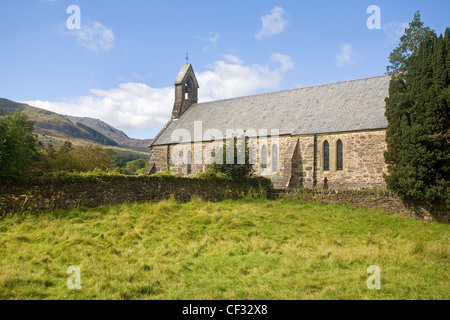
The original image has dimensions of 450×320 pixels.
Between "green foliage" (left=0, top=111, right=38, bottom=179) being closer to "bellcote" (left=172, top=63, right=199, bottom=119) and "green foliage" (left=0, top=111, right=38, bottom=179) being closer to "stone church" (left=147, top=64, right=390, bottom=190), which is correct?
"stone church" (left=147, top=64, right=390, bottom=190)

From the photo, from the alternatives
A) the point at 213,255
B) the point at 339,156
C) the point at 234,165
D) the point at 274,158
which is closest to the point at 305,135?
the point at 339,156

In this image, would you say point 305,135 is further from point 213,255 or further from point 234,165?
point 213,255

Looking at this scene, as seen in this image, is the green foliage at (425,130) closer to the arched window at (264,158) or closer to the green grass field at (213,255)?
the green grass field at (213,255)

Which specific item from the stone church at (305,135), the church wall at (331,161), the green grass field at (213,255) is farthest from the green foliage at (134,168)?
the green grass field at (213,255)

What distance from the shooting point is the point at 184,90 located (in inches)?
1437

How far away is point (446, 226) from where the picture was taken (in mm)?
14328

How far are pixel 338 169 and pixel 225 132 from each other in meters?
10.1

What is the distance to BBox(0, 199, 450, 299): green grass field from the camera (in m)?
6.64

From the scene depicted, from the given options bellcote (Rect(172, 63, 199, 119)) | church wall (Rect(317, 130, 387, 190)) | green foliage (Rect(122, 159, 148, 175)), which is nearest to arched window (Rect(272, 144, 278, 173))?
church wall (Rect(317, 130, 387, 190))

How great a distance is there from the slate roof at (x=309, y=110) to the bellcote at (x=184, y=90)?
13.1 feet

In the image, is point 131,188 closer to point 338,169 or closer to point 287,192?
point 287,192

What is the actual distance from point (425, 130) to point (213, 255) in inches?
480

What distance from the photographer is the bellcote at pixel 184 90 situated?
35.9 meters
